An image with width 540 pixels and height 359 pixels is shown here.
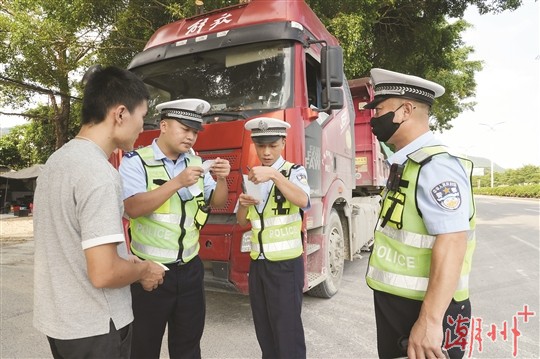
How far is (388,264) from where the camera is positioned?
5.00 feet

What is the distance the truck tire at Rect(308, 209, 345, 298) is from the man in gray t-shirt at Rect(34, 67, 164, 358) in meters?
2.82

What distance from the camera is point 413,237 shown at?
1.44 meters

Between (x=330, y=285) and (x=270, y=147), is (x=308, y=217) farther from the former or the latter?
(x=330, y=285)

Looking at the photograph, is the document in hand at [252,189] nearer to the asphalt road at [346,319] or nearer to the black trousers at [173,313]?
the black trousers at [173,313]

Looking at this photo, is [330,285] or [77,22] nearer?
[330,285]

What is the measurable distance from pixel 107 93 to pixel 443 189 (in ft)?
4.27

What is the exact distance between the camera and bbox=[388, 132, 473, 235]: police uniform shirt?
4.36ft

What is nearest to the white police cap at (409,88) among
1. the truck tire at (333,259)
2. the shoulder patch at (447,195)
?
the shoulder patch at (447,195)

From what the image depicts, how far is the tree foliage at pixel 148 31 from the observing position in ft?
23.4

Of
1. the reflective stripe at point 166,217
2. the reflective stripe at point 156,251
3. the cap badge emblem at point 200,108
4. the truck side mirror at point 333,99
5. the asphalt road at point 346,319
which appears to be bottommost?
the asphalt road at point 346,319

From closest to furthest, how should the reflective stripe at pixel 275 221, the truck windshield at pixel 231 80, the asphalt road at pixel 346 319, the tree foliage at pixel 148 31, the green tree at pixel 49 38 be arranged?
the reflective stripe at pixel 275 221 < the asphalt road at pixel 346 319 < the truck windshield at pixel 231 80 < the tree foliage at pixel 148 31 < the green tree at pixel 49 38

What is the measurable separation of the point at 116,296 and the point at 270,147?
1434 millimetres

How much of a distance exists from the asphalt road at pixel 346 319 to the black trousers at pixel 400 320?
1198 mm

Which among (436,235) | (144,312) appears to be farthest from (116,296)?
(436,235)
